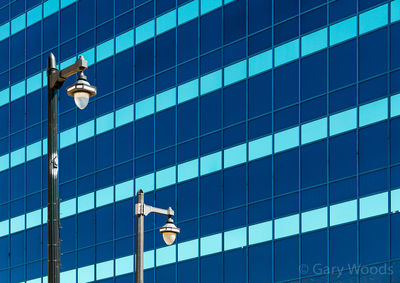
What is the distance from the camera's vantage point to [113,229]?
47.8m

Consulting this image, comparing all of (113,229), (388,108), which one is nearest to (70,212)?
(113,229)

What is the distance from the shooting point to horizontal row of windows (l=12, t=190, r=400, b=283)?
36.8m

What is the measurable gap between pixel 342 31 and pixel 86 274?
62.2 feet

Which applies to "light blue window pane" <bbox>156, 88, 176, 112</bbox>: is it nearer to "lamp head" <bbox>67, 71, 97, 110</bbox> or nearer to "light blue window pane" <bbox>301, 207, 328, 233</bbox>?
"light blue window pane" <bbox>301, 207, 328, 233</bbox>

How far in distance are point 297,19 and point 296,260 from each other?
33.9ft

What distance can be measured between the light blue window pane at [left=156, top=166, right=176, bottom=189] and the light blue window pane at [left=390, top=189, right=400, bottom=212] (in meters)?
12.6

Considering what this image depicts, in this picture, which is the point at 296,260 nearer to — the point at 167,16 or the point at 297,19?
the point at 297,19

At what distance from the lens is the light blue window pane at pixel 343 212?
3722cm

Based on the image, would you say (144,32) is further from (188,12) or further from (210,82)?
(210,82)

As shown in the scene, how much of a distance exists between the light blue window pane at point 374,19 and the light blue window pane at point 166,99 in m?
11.4

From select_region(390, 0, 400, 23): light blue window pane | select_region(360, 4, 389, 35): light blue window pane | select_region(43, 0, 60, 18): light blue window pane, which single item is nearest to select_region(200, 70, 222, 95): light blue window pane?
select_region(360, 4, 389, 35): light blue window pane

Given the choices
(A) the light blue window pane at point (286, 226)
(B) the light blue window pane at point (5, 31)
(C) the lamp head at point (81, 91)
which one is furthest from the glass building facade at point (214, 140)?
(C) the lamp head at point (81, 91)

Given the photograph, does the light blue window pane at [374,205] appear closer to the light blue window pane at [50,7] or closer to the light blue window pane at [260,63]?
the light blue window pane at [260,63]

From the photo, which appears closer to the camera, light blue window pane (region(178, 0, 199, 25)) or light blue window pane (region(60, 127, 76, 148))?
light blue window pane (region(178, 0, 199, 25))
